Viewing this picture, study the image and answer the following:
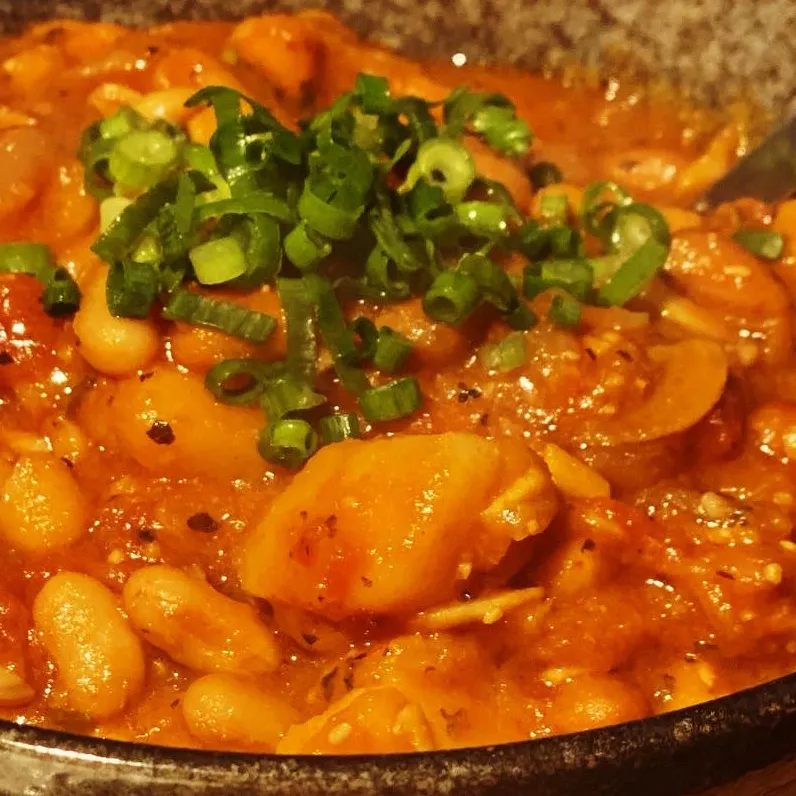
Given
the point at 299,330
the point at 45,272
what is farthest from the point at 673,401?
the point at 45,272

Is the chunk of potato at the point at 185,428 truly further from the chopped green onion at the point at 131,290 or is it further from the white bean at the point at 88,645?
the white bean at the point at 88,645

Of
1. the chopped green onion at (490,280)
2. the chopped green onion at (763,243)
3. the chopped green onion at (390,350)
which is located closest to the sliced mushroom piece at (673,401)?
the chopped green onion at (490,280)

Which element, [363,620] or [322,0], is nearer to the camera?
[363,620]

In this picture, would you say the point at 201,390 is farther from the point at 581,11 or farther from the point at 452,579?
the point at 581,11

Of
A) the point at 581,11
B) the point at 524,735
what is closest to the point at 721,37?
the point at 581,11

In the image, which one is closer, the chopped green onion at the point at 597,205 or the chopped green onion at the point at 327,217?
the chopped green onion at the point at 327,217

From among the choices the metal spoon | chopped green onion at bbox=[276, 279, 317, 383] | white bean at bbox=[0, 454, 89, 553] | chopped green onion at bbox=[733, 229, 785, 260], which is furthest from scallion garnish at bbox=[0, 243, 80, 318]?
the metal spoon
